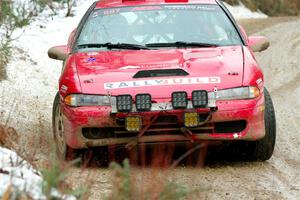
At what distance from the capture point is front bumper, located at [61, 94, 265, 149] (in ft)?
25.6

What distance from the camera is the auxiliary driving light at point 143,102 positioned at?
7.66 meters

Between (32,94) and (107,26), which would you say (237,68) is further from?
(32,94)

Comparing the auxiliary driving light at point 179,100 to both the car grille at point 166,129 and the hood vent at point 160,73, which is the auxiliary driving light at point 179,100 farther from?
the hood vent at point 160,73

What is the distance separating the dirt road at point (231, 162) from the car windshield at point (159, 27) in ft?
3.78

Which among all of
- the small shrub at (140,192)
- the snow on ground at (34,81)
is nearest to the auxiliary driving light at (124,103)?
the snow on ground at (34,81)

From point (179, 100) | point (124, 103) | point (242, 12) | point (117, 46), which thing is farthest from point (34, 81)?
point (242, 12)

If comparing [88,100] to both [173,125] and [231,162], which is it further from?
[231,162]

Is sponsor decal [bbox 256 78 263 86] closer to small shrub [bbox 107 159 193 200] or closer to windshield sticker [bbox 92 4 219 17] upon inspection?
windshield sticker [bbox 92 4 219 17]

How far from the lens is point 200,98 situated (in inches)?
303

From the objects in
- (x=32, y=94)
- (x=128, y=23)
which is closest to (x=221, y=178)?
(x=128, y=23)

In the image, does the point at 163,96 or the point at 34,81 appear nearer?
the point at 163,96

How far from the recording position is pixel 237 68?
8.16m

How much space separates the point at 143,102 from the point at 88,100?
1.76 feet

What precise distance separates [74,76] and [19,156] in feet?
7.96
